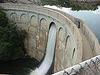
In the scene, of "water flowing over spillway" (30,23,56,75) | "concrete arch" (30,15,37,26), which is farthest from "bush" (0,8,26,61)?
"water flowing over spillway" (30,23,56,75)

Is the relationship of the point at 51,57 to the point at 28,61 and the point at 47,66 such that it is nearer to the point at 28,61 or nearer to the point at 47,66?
the point at 47,66

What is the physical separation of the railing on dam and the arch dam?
207 inches

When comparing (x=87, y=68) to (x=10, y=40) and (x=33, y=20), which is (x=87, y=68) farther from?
(x=10, y=40)

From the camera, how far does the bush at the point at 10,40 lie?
21.1 metres

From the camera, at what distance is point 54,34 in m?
18.4

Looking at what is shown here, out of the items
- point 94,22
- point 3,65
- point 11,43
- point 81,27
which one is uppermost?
point 81,27

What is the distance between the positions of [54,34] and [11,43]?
7.03m

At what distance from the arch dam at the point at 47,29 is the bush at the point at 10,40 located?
0.92 metres

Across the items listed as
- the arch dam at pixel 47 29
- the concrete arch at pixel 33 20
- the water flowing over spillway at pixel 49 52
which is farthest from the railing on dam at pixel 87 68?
the concrete arch at pixel 33 20

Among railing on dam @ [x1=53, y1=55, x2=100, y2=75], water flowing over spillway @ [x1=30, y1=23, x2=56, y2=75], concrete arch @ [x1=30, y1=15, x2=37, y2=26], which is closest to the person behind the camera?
railing on dam @ [x1=53, y1=55, x2=100, y2=75]

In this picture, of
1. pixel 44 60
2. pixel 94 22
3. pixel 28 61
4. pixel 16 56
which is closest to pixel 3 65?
→ pixel 16 56

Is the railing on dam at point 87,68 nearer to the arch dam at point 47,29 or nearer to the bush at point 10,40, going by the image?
the arch dam at point 47,29

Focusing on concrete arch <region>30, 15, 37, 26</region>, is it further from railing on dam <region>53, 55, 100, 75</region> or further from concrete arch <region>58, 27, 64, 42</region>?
railing on dam <region>53, 55, 100, 75</region>

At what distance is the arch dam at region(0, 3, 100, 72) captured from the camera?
1355 cm
